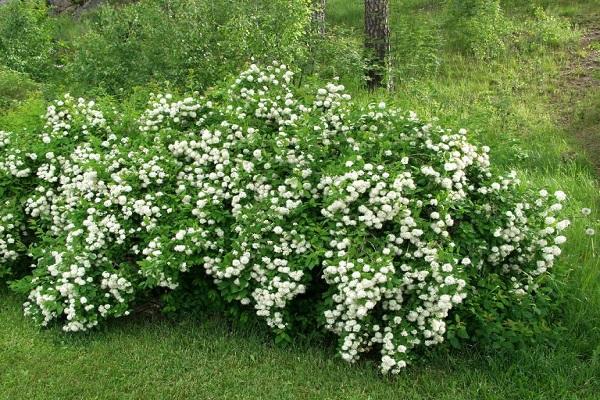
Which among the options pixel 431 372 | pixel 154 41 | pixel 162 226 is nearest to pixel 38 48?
pixel 154 41

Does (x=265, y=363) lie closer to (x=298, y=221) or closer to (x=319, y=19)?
(x=298, y=221)

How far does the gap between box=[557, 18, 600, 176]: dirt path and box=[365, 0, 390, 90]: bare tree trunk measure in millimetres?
2454

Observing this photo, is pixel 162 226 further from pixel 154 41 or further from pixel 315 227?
pixel 154 41

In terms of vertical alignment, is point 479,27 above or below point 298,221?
below

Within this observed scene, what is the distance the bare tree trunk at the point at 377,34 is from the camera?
8.75 meters

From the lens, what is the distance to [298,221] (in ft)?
13.0

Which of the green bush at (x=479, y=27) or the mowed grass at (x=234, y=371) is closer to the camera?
the mowed grass at (x=234, y=371)

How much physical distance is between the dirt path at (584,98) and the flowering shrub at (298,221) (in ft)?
9.05

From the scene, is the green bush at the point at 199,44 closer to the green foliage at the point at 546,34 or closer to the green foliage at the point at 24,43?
the green foliage at the point at 24,43

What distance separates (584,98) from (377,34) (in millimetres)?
2914

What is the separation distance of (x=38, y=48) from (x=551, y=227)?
33.5 feet

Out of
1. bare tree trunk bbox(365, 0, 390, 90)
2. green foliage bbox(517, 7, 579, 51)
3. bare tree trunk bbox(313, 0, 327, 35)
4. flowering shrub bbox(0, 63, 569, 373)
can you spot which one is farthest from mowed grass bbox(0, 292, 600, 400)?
green foliage bbox(517, 7, 579, 51)

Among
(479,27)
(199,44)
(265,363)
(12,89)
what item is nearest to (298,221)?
(265,363)

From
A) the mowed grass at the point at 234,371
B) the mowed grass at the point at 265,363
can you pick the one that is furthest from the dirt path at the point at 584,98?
the mowed grass at the point at 234,371
